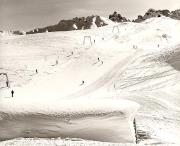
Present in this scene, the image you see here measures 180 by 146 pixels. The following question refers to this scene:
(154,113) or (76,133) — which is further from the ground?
(76,133)

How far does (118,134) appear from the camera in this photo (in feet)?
14.0

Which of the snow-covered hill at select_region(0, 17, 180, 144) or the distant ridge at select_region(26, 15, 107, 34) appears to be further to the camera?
the distant ridge at select_region(26, 15, 107, 34)

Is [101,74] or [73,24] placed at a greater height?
[73,24]

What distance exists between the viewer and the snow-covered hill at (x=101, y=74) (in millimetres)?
5051

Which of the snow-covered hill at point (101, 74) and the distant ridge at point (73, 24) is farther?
the distant ridge at point (73, 24)

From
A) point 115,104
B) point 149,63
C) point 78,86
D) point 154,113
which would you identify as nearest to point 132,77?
point 149,63

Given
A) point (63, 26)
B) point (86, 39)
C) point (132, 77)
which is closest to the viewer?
point (132, 77)

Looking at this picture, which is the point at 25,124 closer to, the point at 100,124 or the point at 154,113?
the point at 100,124

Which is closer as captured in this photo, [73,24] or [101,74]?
[101,74]

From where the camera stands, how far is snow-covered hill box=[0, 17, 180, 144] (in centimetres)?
505

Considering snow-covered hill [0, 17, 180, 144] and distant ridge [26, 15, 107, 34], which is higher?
distant ridge [26, 15, 107, 34]

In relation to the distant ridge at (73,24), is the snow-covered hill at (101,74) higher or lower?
lower

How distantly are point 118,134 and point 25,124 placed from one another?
91cm

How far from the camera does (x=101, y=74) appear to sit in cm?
1405
